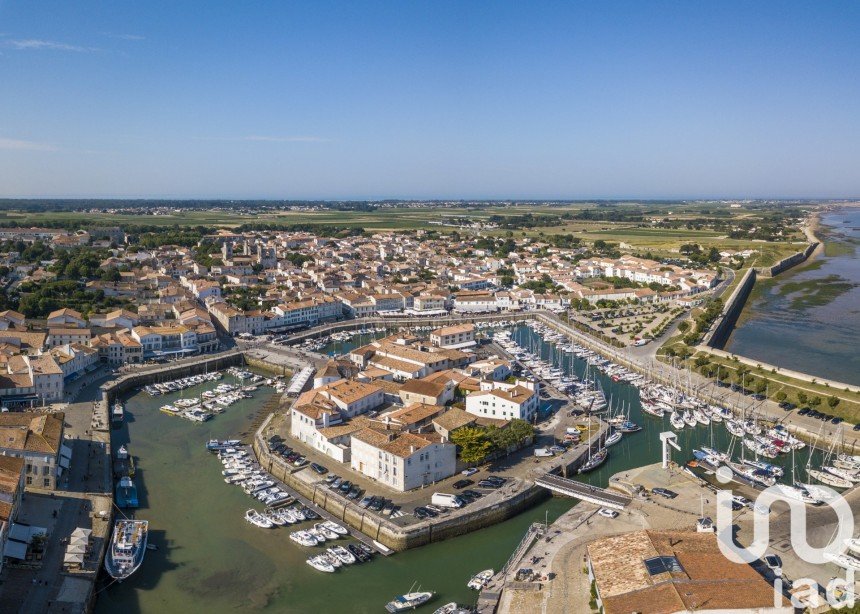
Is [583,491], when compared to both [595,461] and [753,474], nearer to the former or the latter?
[595,461]

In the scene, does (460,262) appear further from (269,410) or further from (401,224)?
(401,224)

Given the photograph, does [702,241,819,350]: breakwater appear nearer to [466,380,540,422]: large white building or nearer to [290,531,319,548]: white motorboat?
[466,380,540,422]: large white building

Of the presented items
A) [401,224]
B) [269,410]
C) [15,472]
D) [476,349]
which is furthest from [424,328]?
[401,224]

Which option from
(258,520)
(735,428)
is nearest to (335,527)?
(258,520)

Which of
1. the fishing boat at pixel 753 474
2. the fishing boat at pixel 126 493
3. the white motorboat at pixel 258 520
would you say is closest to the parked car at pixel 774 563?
the fishing boat at pixel 753 474

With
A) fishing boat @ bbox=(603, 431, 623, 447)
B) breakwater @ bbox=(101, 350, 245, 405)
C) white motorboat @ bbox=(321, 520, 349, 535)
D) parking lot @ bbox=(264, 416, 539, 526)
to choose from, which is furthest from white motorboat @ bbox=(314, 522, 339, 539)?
breakwater @ bbox=(101, 350, 245, 405)

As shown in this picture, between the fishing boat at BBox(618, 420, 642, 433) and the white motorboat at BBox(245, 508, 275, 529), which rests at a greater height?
the fishing boat at BBox(618, 420, 642, 433)
